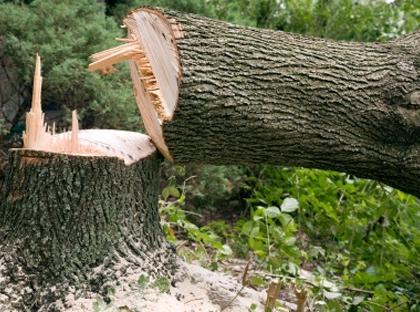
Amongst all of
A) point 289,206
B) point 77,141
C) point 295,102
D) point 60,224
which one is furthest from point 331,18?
point 60,224

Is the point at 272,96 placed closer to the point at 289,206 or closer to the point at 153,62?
the point at 153,62

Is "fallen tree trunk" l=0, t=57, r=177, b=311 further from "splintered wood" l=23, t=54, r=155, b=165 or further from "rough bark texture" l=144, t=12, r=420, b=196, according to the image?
"rough bark texture" l=144, t=12, r=420, b=196

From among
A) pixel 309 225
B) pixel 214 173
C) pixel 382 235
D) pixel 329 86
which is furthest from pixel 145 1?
pixel 329 86

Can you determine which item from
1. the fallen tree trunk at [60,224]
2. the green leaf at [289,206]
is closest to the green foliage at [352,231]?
the green leaf at [289,206]

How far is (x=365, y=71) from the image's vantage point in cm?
304

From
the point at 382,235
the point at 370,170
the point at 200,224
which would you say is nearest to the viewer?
the point at 370,170

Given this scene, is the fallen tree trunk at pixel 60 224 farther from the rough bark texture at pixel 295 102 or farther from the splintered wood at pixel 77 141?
the rough bark texture at pixel 295 102

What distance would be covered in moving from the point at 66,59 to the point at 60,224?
2.22 m

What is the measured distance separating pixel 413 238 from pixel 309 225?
2.97 feet

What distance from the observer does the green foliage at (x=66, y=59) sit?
471cm

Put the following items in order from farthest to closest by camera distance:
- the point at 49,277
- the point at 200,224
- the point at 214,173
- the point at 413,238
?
1. the point at 200,224
2. the point at 214,173
3. the point at 413,238
4. the point at 49,277

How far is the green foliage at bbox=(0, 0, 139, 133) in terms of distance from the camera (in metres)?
4.71

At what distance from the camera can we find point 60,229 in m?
2.73

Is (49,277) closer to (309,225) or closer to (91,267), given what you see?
(91,267)
